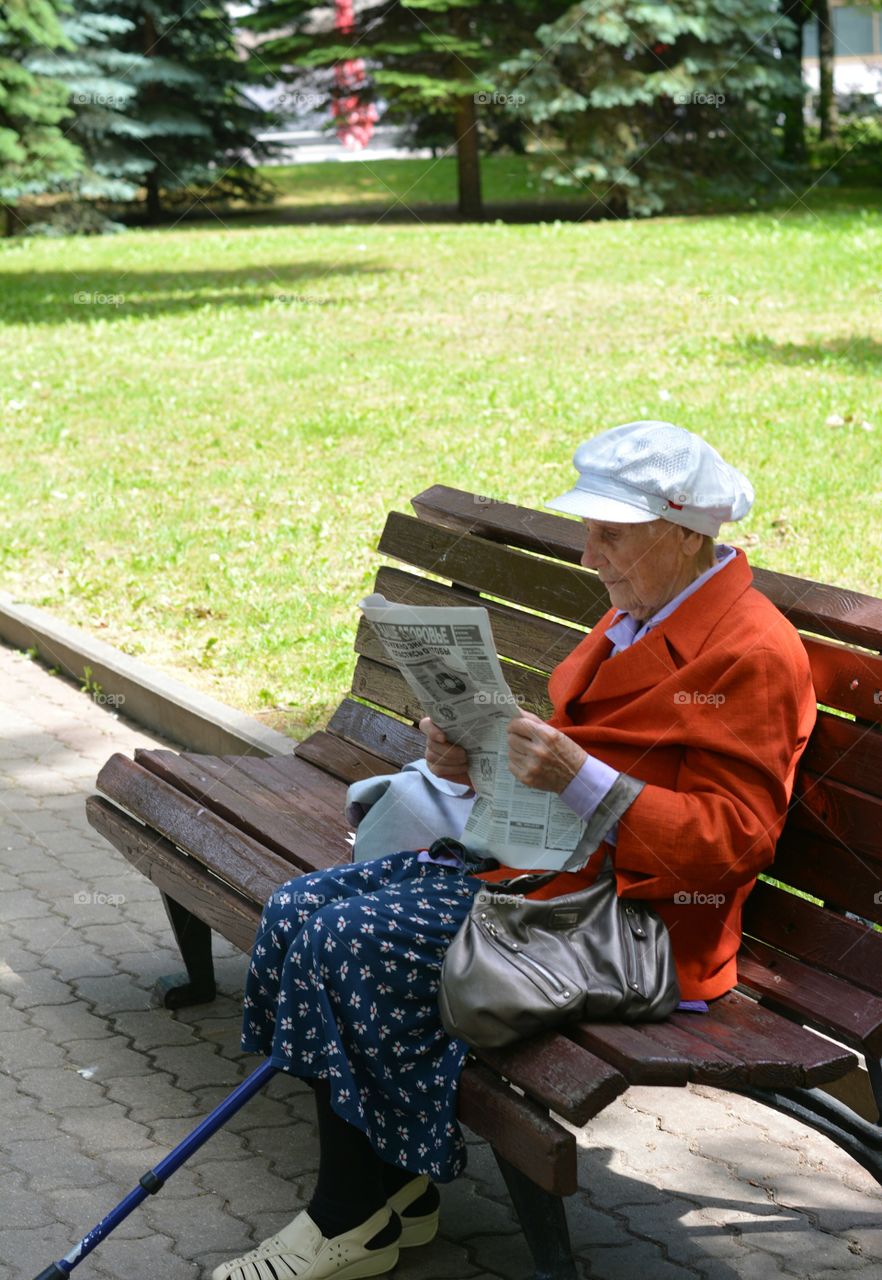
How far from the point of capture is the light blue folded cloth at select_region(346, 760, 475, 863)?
11.0 feet

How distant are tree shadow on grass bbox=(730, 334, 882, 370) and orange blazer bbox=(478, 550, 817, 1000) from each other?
7.80m

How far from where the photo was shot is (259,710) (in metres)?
5.88

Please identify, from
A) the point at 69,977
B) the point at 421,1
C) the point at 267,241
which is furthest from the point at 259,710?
the point at 421,1

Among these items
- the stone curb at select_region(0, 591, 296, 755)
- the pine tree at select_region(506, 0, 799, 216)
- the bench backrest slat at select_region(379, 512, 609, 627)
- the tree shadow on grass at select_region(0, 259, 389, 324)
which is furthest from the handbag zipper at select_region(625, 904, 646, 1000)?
the pine tree at select_region(506, 0, 799, 216)

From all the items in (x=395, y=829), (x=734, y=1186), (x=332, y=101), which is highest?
(x=332, y=101)

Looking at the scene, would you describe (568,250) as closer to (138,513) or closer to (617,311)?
Result: (617,311)

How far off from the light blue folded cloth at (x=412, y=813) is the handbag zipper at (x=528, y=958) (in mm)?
582

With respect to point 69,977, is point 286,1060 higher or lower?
higher

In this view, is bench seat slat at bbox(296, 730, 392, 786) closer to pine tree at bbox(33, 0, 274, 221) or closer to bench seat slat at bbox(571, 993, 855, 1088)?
bench seat slat at bbox(571, 993, 855, 1088)

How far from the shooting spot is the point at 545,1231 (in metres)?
2.73

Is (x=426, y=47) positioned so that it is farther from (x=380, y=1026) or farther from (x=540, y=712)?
(x=380, y=1026)

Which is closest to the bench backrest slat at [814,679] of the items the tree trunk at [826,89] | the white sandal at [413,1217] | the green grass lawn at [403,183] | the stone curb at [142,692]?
the white sandal at [413,1217]

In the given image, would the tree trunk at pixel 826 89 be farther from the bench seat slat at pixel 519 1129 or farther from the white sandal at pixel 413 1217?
the bench seat slat at pixel 519 1129

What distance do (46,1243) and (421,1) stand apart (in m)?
20.3
